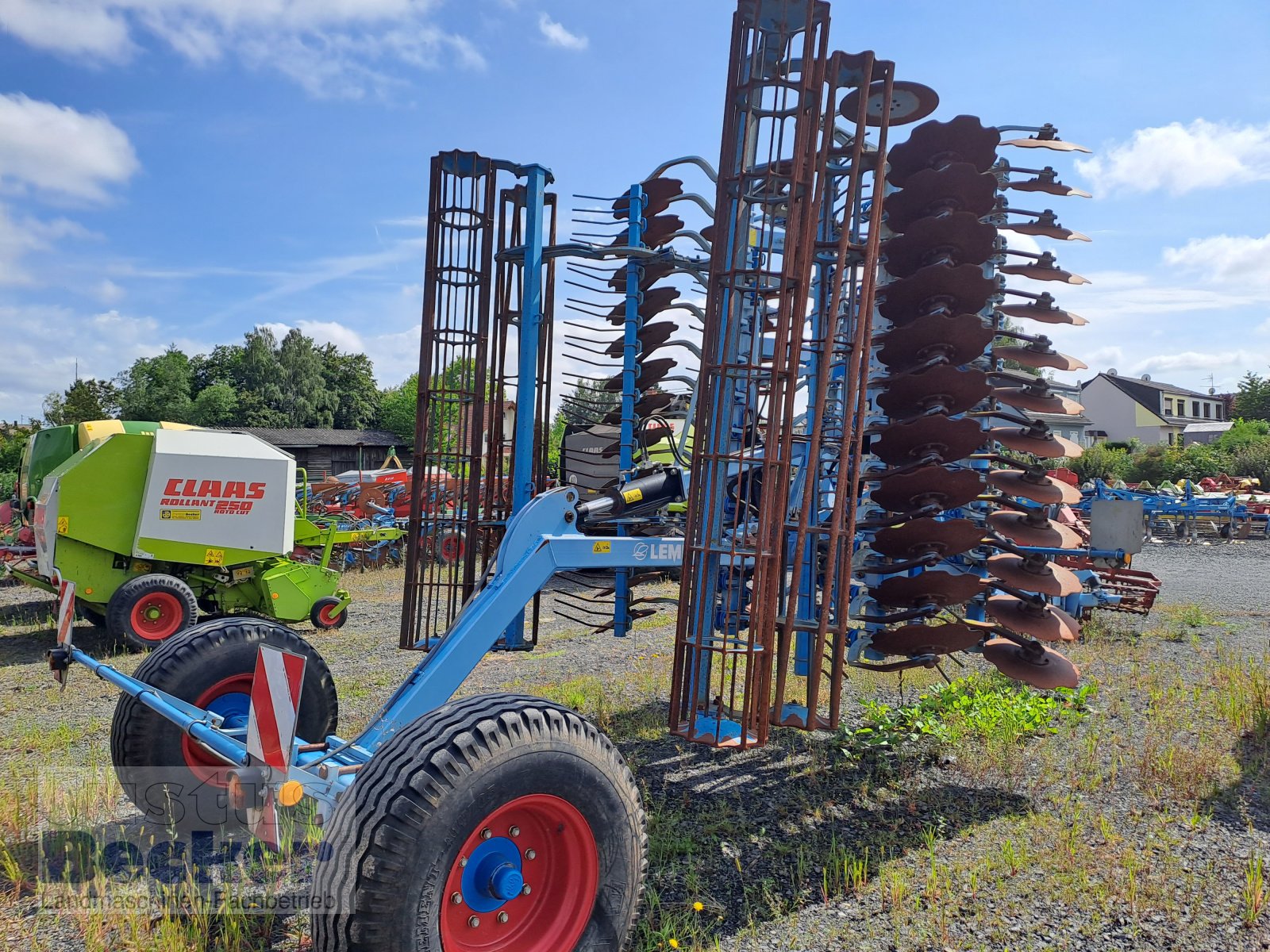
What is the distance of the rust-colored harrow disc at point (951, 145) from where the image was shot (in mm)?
5191

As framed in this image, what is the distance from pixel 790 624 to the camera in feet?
13.8

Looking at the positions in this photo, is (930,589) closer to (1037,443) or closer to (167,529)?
(1037,443)

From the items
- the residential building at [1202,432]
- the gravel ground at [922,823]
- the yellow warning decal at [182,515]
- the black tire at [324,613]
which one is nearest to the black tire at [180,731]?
the gravel ground at [922,823]

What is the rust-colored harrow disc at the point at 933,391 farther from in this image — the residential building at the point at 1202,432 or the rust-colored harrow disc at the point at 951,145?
the residential building at the point at 1202,432

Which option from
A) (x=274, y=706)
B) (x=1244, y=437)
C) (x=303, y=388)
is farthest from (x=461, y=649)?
(x=303, y=388)

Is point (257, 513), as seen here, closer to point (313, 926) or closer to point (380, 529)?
point (380, 529)

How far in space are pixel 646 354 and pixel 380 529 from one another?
8.64m

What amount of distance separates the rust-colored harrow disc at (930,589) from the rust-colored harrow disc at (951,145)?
2327 mm

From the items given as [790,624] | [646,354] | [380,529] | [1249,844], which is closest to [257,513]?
[380,529]

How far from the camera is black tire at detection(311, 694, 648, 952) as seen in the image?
259 centimetres

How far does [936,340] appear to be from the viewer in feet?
16.6

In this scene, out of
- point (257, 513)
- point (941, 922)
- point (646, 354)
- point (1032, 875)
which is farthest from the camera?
point (257, 513)

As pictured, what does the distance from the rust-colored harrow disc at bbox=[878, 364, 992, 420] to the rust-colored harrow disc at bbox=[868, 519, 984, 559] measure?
67 centimetres

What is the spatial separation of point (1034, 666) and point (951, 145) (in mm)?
3130
